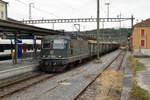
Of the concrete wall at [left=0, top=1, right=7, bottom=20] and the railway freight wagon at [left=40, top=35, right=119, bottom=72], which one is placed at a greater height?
the concrete wall at [left=0, top=1, right=7, bottom=20]

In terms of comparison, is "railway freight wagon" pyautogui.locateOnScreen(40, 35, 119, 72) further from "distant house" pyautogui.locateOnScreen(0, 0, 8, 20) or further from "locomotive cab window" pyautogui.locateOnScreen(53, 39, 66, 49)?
"distant house" pyautogui.locateOnScreen(0, 0, 8, 20)

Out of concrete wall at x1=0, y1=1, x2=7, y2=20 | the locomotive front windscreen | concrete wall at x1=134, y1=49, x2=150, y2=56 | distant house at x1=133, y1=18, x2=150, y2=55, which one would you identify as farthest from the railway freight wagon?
concrete wall at x1=0, y1=1, x2=7, y2=20

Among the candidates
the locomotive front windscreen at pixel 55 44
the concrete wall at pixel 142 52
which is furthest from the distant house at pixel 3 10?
the locomotive front windscreen at pixel 55 44

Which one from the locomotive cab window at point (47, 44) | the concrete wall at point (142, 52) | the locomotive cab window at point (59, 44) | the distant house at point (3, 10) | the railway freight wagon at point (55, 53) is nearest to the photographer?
the railway freight wagon at point (55, 53)

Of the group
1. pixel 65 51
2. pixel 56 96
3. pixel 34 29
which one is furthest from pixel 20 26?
pixel 56 96

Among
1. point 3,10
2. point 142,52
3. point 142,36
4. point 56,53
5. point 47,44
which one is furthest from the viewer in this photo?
point 3,10

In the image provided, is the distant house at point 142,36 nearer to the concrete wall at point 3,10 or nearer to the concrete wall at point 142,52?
the concrete wall at point 142,52

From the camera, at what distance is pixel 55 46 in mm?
15617

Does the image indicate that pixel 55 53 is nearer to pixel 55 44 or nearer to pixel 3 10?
pixel 55 44

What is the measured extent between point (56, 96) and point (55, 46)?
7308mm

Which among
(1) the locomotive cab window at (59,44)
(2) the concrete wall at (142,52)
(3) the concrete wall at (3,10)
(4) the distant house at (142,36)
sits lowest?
(2) the concrete wall at (142,52)

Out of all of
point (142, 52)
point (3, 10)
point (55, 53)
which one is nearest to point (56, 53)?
point (55, 53)

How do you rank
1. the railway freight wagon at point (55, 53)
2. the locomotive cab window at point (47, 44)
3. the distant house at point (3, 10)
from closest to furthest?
1. the railway freight wagon at point (55, 53)
2. the locomotive cab window at point (47, 44)
3. the distant house at point (3, 10)

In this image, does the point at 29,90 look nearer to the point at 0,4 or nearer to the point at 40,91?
the point at 40,91
